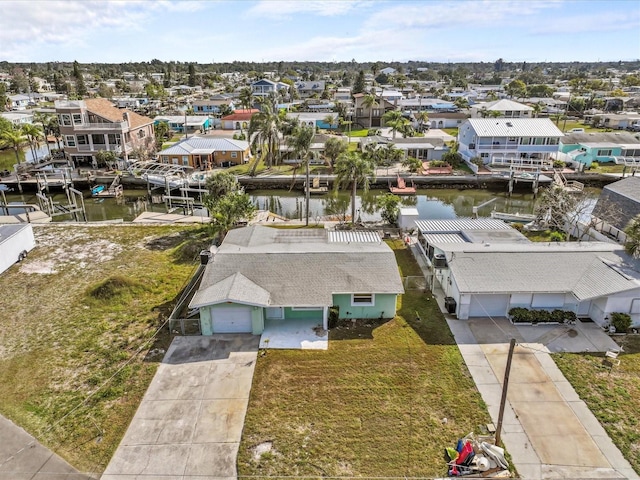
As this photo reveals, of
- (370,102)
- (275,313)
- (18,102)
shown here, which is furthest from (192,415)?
(18,102)

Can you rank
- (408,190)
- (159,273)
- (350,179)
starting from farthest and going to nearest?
(408,190) → (350,179) → (159,273)

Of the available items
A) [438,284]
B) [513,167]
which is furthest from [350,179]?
[513,167]

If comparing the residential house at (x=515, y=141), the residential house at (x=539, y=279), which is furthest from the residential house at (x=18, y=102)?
the residential house at (x=539, y=279)

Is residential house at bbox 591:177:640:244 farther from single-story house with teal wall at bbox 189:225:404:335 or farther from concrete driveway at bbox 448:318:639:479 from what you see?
single-story house with teal wall at bbox 189:225:404:335

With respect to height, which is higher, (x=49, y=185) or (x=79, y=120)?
(x=79, y=120)

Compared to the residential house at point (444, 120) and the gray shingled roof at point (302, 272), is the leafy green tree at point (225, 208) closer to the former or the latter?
the gray shingled roof at point (302, 272)

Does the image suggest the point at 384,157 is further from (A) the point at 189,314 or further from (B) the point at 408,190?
(A) the point at 189,314
